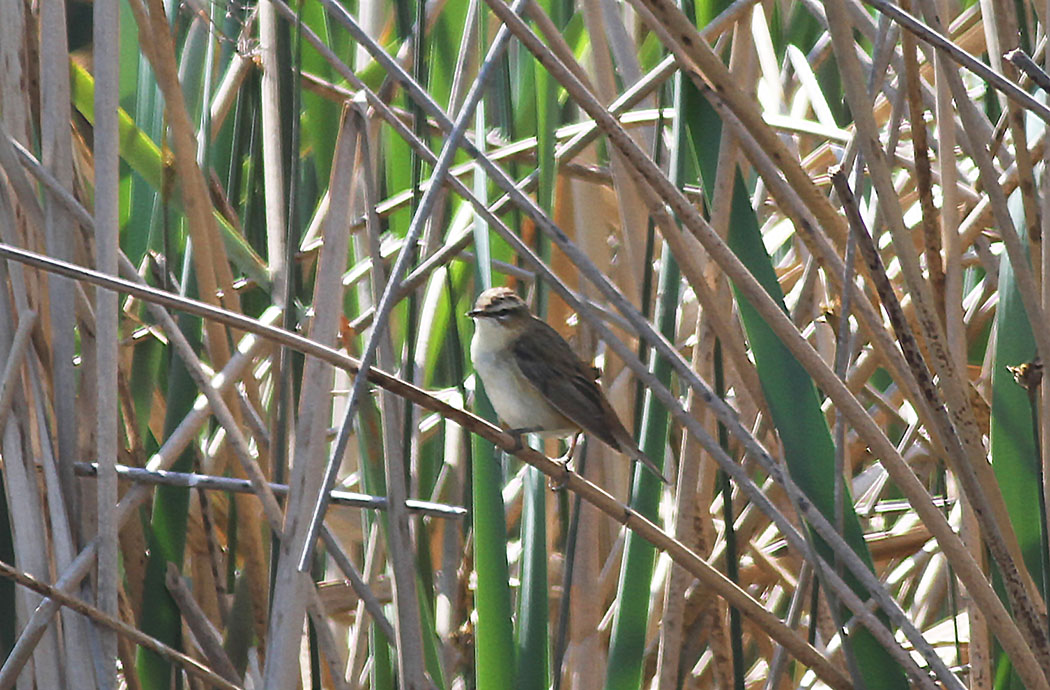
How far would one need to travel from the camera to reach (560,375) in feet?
10.1

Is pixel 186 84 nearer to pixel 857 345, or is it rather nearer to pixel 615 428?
pixel 615 428

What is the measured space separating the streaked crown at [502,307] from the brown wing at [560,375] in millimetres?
58

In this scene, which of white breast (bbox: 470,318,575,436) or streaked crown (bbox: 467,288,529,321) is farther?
white breast (bbox: 470,318,575,436)

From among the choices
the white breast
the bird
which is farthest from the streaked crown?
the white breast

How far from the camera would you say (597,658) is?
273cm

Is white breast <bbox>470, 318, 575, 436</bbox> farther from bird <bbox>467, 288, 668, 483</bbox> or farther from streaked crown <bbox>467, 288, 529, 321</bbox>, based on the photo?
streaked crown <bbox>467, 288, 529, 321</bbox>

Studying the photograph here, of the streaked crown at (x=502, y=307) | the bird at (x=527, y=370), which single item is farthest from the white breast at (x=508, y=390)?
the streaked crown at (x=502, y=307)

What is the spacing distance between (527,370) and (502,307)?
323 mm

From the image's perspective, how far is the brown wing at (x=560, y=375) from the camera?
2784 millimetres

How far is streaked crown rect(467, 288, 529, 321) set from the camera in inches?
111

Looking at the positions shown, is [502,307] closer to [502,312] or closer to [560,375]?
[502,312]

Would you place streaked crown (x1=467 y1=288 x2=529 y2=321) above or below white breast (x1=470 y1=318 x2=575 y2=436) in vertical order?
above

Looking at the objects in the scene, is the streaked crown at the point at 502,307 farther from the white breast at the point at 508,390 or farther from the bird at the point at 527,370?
the white breast at the point at 508,390

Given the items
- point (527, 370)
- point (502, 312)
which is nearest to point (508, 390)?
point (527, 370)
